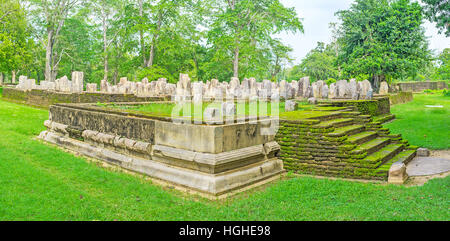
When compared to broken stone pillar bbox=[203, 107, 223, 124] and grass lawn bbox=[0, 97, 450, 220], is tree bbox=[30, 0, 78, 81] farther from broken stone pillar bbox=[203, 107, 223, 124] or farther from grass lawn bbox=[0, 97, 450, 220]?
broken stone pillar bbox=[203, 107, 223, 124]

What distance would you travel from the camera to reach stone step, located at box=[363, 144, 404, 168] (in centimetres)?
637

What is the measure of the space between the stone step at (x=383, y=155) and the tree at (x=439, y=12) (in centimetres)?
537

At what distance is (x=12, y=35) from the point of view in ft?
88.9

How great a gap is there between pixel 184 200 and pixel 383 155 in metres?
4.39

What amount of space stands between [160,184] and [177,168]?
16.7 inches

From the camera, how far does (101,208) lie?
461 centimetres

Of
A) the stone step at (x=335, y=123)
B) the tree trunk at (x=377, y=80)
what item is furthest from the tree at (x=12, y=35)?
the tree trunk at (x=377, y=80)

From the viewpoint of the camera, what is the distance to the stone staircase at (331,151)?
6.34m

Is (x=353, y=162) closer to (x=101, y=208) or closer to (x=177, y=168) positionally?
(x=177, y=168)

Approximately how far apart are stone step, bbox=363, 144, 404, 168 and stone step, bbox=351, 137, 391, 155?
0.09 m

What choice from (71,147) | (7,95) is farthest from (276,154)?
(7,95)

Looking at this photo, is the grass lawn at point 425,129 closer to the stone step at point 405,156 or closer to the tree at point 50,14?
the stone step at point 405,156

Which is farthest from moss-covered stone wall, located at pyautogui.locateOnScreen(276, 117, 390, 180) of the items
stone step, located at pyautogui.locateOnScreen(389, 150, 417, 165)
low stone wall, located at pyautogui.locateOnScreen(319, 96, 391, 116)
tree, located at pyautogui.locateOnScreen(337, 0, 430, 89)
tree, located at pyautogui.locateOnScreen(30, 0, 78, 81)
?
tree, located at pyautogui.locateOnScreen(30, 0, 78, 81)

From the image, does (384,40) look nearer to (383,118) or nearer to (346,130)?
(383,118)
